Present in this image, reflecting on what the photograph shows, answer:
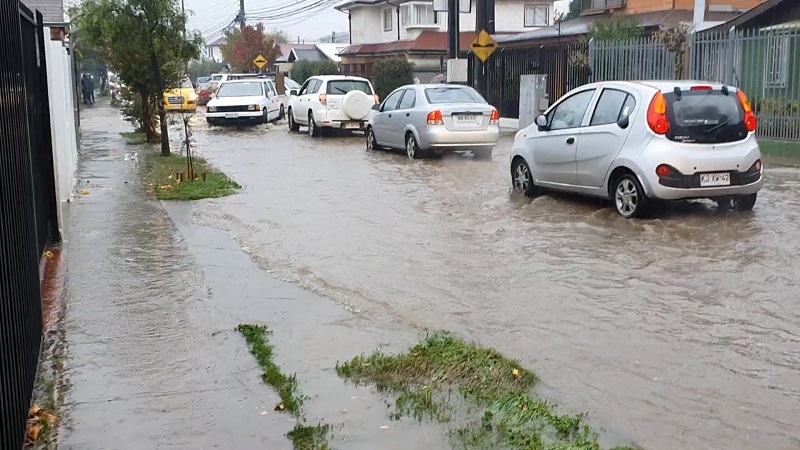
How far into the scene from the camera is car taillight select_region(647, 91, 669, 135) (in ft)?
34.8

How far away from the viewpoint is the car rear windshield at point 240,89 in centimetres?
3103

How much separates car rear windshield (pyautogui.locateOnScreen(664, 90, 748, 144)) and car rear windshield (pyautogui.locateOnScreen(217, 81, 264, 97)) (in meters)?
22.2

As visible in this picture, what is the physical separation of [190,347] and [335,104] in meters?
19.5

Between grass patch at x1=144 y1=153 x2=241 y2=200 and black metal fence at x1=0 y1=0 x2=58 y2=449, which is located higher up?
black metal fence at x1=0 y1=0 x2=58 y2=449

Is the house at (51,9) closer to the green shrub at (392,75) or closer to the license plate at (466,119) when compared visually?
the license plate at (466,119)

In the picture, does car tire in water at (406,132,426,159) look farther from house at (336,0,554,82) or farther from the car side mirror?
house at (336,0,554,82)

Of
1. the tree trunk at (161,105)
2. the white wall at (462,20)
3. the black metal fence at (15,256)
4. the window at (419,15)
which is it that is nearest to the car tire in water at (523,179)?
the black metal fence at (15,256)

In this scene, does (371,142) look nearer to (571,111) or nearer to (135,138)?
(135,138)

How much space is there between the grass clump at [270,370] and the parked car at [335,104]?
1838cm

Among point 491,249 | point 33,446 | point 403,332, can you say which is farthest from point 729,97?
point 33,446

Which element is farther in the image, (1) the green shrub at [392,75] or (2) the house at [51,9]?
(1) the green shrub at [392,75]

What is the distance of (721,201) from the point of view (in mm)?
11734

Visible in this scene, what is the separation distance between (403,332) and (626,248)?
3754 millimetres

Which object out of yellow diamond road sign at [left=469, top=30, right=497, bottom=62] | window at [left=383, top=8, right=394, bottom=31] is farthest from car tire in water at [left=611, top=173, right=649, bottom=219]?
window at [left=383, top=8, right=394, bottom=31]
